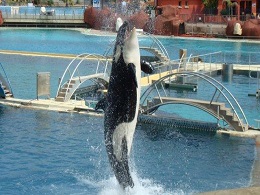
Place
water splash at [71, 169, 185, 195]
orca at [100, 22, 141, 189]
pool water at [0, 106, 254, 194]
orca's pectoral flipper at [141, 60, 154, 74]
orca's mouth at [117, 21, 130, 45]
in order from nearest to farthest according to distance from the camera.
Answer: orca's mouth at [117, 21, 130, 45], orca at [100, 22, 141, 189], orca's pectoral flipper at [141, 60, 154, 74], water splash at [71, 169, 185, 195], pool water at [0, 106, 254, 194]

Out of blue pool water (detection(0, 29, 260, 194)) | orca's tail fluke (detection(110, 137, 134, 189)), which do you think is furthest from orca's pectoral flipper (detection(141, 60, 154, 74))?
blue pool water (detection(0, 29, 260, 194))

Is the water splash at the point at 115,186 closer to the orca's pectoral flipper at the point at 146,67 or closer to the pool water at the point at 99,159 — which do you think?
the pool water at the point at 99,159

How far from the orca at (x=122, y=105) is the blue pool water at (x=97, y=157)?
1093mm

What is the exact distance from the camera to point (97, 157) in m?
14.1

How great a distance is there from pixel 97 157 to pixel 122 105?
549 centimetres

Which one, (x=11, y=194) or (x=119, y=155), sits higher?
(x=119, y=155)

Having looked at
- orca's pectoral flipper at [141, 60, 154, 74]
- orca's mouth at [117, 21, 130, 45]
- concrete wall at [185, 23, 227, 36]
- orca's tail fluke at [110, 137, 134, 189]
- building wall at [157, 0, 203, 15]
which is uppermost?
building wall at [157, 0, 203, 15]

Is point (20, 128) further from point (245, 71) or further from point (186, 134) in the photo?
point (245, 71)

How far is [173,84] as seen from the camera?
82.8 feet

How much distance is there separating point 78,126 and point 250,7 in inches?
1782

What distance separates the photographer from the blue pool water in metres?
12.0

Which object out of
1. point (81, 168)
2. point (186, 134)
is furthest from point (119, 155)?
point (186, 134)

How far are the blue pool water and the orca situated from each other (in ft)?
3.59

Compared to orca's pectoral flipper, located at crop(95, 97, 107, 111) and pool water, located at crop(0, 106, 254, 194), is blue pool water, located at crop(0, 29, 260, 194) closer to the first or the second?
pool water, located at crop(0, 106, 254, 194)
